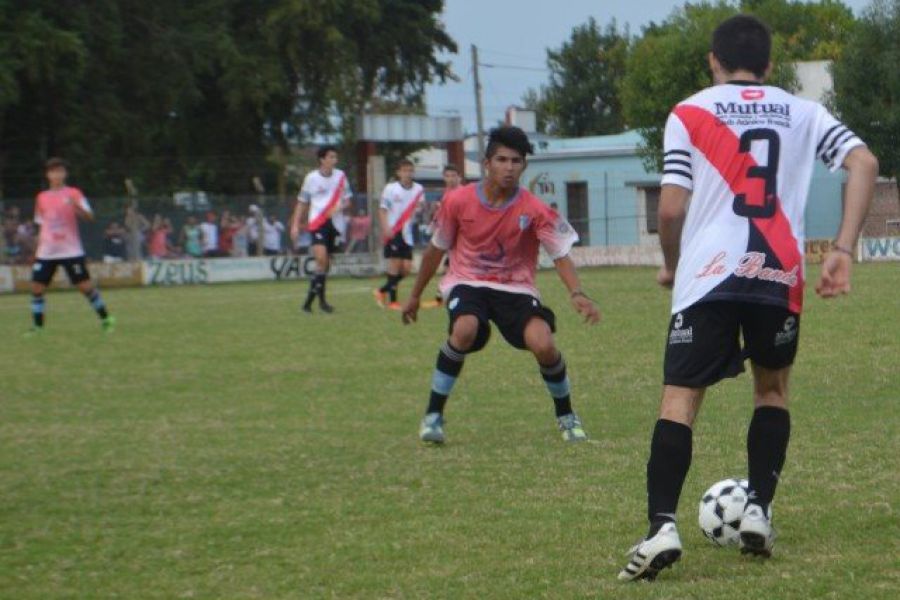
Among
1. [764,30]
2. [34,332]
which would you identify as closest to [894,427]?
[764,30]

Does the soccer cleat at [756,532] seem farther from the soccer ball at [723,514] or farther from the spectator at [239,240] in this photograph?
the spectator at [239,240]

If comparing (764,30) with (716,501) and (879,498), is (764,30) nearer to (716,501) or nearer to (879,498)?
(716,501)

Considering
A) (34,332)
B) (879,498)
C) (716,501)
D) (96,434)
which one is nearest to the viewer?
(716,501)

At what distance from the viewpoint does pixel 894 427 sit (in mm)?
9453

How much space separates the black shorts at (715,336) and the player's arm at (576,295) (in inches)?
112

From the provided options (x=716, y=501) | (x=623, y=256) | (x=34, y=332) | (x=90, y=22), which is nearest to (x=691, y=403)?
(x=716, y=501)

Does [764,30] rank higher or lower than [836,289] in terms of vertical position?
higher

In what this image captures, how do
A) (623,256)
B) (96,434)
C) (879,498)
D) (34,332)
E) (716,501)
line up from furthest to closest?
(623,256)
(34,332)
(96,434)
(879,498)
(716,501)

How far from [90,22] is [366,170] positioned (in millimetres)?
8589

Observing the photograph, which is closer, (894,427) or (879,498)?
(879,498)

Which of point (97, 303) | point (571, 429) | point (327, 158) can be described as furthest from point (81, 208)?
point (571, 429)

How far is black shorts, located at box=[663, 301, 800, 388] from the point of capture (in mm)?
5820

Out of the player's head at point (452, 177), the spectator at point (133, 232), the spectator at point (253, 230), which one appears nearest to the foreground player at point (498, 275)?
the player's head at point (452, 177)

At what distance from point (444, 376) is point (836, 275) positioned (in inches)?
166
